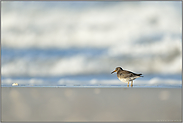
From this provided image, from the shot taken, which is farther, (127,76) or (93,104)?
(127,76)

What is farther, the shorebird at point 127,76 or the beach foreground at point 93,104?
the shorebird at point 127,76

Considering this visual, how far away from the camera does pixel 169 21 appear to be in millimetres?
5637

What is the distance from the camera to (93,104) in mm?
3900

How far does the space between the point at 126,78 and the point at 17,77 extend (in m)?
2.72

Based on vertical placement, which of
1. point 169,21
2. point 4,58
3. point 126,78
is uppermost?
point 169,21

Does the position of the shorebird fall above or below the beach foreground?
above

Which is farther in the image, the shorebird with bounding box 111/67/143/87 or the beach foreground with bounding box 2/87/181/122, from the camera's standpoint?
the shorebird with bounding box 111/67/143/87

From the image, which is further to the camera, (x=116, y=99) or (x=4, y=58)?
(x=4, y=58)

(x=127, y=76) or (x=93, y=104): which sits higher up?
(x=127, y=76)

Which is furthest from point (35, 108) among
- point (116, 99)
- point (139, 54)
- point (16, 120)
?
point (139, 54)

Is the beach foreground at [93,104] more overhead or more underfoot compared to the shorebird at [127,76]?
more underfoot

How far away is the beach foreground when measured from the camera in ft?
12.6

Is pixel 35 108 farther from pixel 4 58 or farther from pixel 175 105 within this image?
pixel 175 105

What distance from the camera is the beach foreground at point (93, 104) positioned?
3830mm
